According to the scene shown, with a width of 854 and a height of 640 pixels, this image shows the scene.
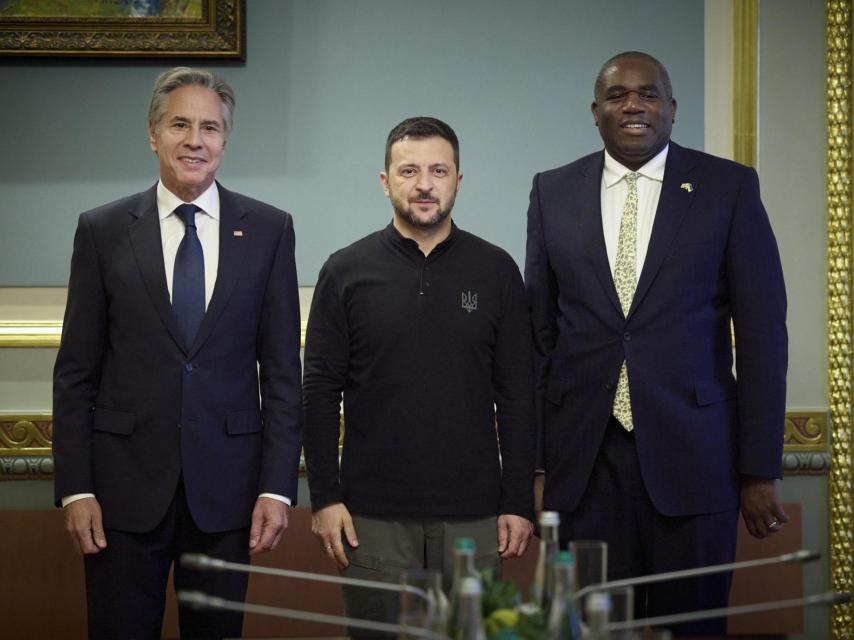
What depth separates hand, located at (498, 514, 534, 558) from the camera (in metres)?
2.31

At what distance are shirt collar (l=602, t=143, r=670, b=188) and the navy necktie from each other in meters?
0.84

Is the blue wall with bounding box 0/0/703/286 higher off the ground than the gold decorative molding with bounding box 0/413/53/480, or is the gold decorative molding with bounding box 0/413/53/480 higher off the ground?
the blue wall with bounding box 0/0/703/286

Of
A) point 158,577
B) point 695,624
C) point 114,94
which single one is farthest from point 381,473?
point 114,94

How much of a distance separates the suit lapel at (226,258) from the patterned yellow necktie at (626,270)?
0.74m

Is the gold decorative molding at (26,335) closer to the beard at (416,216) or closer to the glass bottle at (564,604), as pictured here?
the beard at (416,216)

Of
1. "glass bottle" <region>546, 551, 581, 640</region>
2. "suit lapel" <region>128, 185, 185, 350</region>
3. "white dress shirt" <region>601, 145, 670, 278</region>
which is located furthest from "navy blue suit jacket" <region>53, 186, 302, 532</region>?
"glass bottle" <region>546, 551, 581, 640</region>

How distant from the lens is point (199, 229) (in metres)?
2.30

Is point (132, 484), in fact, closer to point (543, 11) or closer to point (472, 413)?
point (472, 413)

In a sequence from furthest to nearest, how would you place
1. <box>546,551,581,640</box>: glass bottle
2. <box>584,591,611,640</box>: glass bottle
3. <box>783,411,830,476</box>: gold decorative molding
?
<box>783,411,830,476</box>: gold decorative molding < <box>546,551,581,640</box>: glass bottle < <box>584,591,611,640</box>: glass bottle

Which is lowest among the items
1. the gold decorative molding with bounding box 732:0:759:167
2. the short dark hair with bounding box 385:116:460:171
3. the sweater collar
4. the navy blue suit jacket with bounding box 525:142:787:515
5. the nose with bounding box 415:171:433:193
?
the navy blue suit jacket with bounding box 525:142:787:515

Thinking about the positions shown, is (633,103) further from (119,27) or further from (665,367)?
(119,27)

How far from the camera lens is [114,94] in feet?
10.3

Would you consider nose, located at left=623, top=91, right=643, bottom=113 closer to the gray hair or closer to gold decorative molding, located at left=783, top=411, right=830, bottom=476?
the gray hair

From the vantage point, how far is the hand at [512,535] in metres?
2.31
